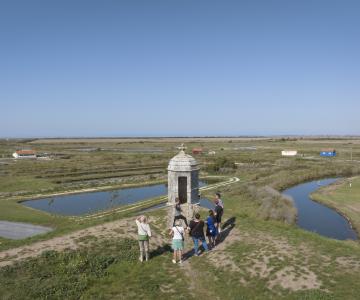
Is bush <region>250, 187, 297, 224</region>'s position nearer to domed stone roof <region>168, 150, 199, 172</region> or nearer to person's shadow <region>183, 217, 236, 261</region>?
person's shadow <region>183, 217, 236, 261</region>

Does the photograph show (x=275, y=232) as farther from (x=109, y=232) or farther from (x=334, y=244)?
(x=109, y=232)

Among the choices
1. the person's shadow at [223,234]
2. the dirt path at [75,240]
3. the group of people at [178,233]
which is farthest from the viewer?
the person's shadow at [223,234]

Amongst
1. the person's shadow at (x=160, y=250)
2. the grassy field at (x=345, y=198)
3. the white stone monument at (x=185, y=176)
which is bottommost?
the grassy field at (x=345, y=198)

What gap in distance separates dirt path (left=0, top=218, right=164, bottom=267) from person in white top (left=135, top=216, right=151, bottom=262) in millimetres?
2234

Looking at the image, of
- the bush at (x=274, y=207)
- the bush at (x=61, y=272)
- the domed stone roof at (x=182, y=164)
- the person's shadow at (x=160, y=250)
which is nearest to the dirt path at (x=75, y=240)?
the person's shadow at (x=160, y=250)

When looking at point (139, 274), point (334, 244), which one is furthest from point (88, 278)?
point (334, 244)

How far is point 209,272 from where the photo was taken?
16.0 m

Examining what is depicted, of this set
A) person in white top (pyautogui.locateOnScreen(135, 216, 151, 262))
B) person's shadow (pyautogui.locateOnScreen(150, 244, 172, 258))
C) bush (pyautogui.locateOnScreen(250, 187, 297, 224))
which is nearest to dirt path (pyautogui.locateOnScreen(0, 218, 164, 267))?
person's shadow (pyautogui.locateOnScreen(150, 244, 172, 258))

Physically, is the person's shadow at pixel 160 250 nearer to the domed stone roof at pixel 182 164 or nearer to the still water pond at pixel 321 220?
the domed stone roof at pixel 182 164

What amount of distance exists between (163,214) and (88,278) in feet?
38.2

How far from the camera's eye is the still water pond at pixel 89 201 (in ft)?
138

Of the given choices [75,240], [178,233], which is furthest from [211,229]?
[75,240]

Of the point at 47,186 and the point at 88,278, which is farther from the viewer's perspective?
the point at 47,186

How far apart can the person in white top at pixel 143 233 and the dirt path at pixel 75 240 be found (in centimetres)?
223
